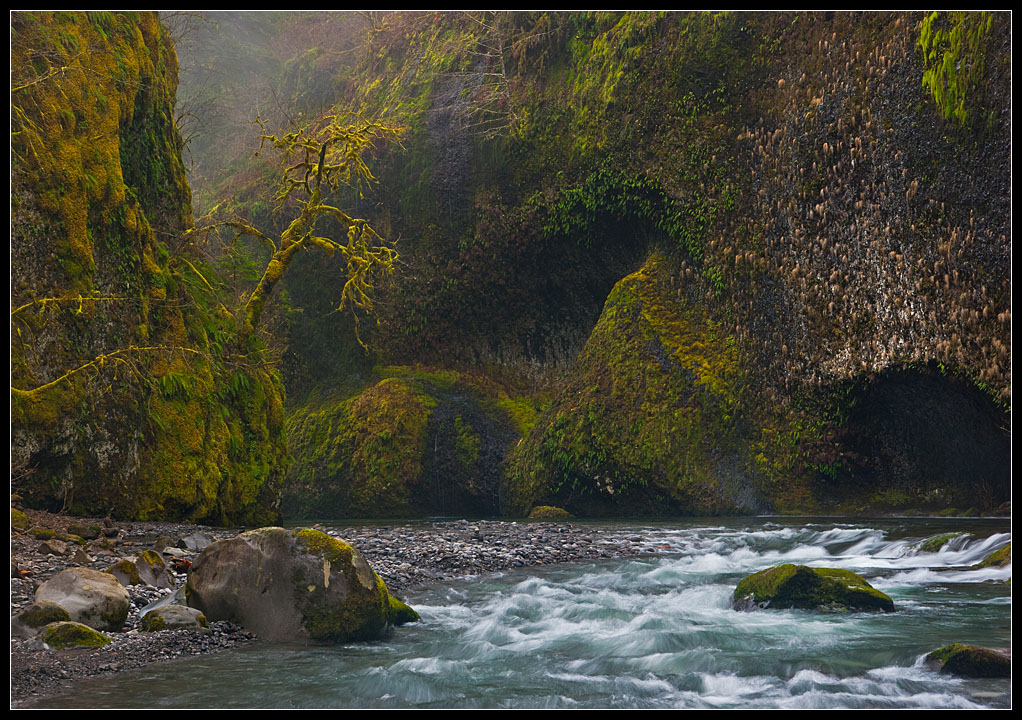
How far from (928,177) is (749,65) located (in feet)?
16.5

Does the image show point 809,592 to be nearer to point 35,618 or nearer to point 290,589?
point 290,589

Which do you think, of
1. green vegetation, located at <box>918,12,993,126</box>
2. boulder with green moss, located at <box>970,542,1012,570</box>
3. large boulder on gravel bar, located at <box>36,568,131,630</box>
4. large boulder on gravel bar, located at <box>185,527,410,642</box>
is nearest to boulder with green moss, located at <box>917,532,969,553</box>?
boulder with green moss, located at <box>970,542,1012,570</box>

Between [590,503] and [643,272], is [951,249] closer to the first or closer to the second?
[643,272]

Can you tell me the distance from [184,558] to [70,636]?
2.87 meters

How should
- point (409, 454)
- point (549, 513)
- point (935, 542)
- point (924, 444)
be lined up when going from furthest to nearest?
point (409, 454), point (549, 513), point (924, 444), point (935, 542)

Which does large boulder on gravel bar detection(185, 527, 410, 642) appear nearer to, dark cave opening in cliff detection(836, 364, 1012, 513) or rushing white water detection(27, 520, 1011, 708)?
rushing white water detection(27, 520, 1011, 708)

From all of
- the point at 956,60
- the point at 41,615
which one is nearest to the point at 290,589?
the point at 41,615

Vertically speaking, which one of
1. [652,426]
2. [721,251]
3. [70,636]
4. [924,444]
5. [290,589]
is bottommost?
[70,636]

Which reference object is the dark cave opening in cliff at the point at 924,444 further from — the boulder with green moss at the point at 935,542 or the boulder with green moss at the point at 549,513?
the boulder with green moss at the point at 549,513

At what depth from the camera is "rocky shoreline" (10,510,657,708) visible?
5789 millimetres

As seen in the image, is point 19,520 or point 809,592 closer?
point 809,592

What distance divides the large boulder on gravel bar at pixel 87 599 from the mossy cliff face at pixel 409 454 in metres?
13.9

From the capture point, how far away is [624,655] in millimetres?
6668

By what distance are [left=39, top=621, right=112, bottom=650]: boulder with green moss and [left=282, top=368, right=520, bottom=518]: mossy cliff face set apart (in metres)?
14.3
